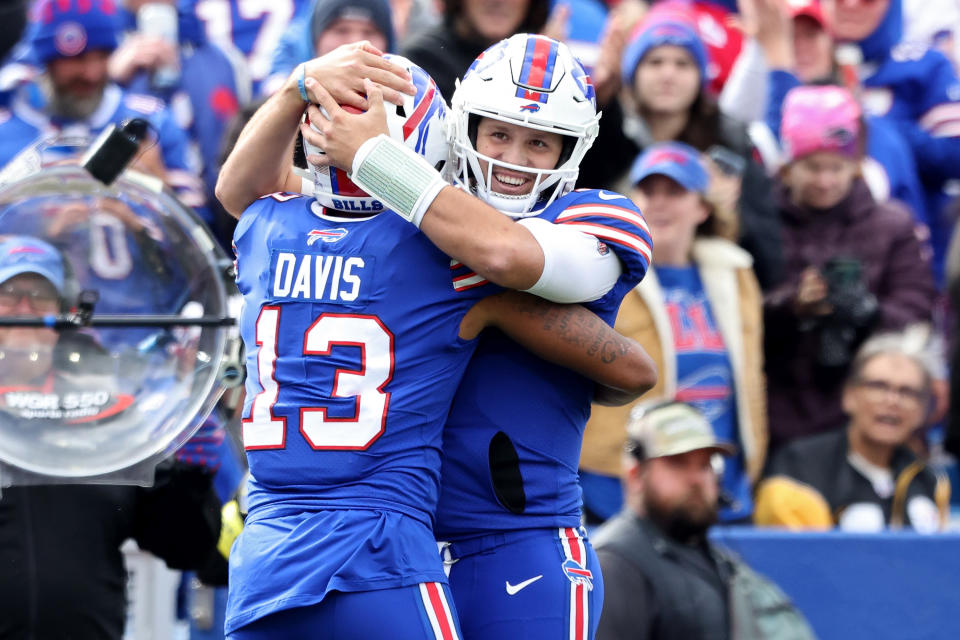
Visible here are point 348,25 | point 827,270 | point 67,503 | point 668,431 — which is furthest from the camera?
point 827,270

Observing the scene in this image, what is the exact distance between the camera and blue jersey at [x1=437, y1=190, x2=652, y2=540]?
12.9 feet

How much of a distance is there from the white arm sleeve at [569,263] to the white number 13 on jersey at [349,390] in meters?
0.39

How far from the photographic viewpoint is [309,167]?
12.6 ft

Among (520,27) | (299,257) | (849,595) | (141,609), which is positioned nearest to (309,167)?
(299,257)

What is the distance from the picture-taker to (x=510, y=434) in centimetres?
393

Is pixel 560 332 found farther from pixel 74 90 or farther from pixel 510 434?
pixel 74 90

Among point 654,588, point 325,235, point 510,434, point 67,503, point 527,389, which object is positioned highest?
point 325,235

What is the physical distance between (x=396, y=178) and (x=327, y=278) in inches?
11.3

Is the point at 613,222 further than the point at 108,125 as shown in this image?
No

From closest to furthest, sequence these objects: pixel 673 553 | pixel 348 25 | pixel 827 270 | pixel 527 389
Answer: pixel 527 389, pixel 673 553, pixel 348 25, pixel 827 270

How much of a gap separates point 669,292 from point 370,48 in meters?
3.24

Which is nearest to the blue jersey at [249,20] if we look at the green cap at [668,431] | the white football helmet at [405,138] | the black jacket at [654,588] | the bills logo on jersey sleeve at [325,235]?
the green cap at [668,431]

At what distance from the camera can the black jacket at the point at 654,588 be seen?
225 inches

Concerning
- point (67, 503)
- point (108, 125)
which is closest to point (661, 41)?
point (108, 125)
